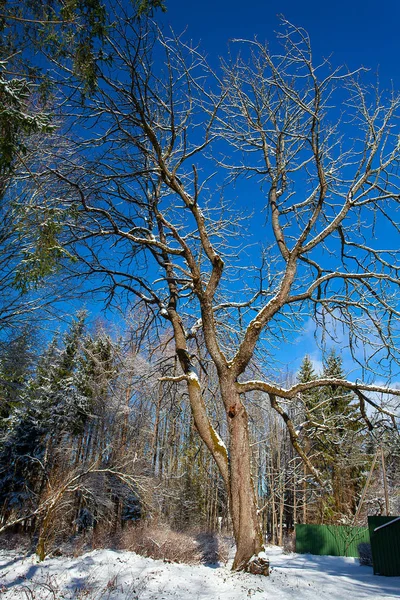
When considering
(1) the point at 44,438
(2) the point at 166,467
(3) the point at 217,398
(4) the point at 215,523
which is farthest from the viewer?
(4) the point at 215,523

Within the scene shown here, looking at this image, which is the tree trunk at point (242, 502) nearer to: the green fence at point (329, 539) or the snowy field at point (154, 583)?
the snowy field at point (154, 583)

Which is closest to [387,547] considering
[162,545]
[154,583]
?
[162,545]

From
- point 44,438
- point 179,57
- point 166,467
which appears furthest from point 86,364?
point 179,57

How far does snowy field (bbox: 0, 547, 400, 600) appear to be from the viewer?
5.01m

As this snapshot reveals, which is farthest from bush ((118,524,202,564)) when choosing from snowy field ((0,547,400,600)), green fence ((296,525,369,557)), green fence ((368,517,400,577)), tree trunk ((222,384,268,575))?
green fence ((296,525,369,557))

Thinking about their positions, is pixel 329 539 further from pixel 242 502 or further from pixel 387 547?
pixel 242 502

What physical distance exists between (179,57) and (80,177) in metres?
2.60

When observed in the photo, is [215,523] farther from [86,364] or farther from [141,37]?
[141,37]

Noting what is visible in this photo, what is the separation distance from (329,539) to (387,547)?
1029 centimetres

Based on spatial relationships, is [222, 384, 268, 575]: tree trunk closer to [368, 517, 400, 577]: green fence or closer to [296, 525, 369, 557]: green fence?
[368, 517, 400, 577]: green fence

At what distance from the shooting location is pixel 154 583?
6992 mm

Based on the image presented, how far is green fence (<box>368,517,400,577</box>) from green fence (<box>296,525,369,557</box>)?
264 inches

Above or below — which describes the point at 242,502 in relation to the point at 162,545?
above

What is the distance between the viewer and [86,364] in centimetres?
1955
